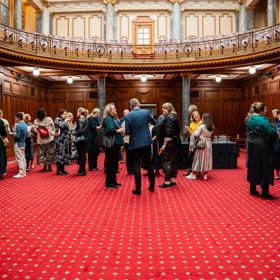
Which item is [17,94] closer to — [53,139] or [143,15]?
[53,139]

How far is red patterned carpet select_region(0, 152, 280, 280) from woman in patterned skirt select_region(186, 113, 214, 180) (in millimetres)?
892

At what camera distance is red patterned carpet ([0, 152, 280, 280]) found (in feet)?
9.42

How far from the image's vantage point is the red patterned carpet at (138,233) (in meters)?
2.87

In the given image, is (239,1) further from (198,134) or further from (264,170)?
(264,170)

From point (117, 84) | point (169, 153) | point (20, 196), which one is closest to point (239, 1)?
point (117, 84)

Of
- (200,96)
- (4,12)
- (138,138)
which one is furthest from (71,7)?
(138,138)

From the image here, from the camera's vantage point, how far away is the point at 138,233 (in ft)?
12.5

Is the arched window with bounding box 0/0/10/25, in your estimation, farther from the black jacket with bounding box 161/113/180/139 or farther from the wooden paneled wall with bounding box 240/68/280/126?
the wooden paneled wall with bounding box 240/68/280/126

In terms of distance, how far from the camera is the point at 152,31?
18562 millimetres

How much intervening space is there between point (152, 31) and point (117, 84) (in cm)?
386

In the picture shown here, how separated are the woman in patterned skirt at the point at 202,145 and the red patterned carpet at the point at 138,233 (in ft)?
2.93

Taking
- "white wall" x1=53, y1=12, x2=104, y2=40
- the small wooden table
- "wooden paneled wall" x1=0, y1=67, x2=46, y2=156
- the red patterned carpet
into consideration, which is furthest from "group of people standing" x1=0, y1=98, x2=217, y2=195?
"white wall" x1=53, y1=12, x2=104, y2=40

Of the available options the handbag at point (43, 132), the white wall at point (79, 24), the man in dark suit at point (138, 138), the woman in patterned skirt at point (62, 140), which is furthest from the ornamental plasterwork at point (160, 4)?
the man in dark suit at point (138, 138)

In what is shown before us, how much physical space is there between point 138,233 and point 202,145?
3684 millimetres
